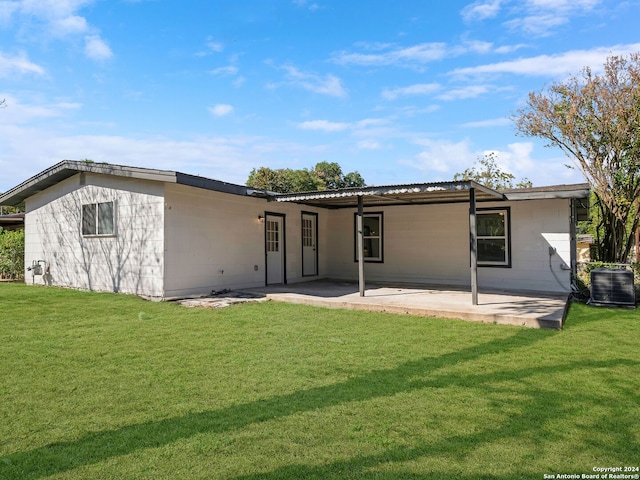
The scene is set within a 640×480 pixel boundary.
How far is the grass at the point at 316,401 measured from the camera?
7.70 ft

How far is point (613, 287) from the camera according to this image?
7.82m

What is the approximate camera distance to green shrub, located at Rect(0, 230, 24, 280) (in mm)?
12930

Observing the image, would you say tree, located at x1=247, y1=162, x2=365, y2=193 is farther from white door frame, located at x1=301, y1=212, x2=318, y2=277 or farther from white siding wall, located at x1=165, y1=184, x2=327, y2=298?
white siding wall, located at x1=165, y1=184, x2=327, y2=298

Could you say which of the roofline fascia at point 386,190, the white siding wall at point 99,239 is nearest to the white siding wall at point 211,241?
the white siding wall at point 99,239

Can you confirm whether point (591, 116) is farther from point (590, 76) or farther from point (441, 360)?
point (441, 360)

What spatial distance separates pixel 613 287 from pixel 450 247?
387 cm

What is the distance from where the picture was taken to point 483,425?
111 inches

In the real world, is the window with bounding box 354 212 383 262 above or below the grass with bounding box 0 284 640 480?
above

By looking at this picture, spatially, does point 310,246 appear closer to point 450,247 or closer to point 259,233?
point 259,233

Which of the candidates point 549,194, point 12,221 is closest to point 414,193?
point 549,194

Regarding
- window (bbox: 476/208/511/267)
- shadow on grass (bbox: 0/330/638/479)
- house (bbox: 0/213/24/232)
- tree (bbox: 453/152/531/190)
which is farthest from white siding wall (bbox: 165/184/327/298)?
tree (bbox: 453/152/531/190)

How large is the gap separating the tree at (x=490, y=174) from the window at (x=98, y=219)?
26011 millimetres

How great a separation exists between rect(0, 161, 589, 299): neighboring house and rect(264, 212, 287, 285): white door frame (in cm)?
3

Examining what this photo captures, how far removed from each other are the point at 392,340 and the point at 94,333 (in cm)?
399
